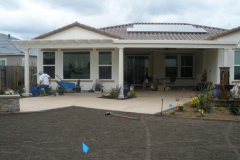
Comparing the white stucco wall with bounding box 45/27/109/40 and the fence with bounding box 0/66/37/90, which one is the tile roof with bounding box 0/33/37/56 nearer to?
the fence with bounding box 0/66/37/90

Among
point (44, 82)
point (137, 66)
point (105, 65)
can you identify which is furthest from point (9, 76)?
point (137, 66)

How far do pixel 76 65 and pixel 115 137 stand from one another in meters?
12.2

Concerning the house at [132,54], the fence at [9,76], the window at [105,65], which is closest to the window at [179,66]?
the house at [132,54]

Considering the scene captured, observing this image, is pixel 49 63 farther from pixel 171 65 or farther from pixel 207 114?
pixel 207 114

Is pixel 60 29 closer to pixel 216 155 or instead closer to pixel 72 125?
pixel 72 125

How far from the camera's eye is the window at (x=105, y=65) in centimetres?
1834

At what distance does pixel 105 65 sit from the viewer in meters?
18.4

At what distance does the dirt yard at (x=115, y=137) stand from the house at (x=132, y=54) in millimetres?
6178

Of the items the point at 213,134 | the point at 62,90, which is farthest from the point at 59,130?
the point at 62,90

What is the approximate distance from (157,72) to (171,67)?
3.99 ft

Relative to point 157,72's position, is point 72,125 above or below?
below

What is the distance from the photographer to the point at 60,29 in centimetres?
1761

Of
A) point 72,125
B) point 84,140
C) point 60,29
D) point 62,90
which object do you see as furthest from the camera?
point 60,29

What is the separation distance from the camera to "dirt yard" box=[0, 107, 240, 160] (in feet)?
18.6
